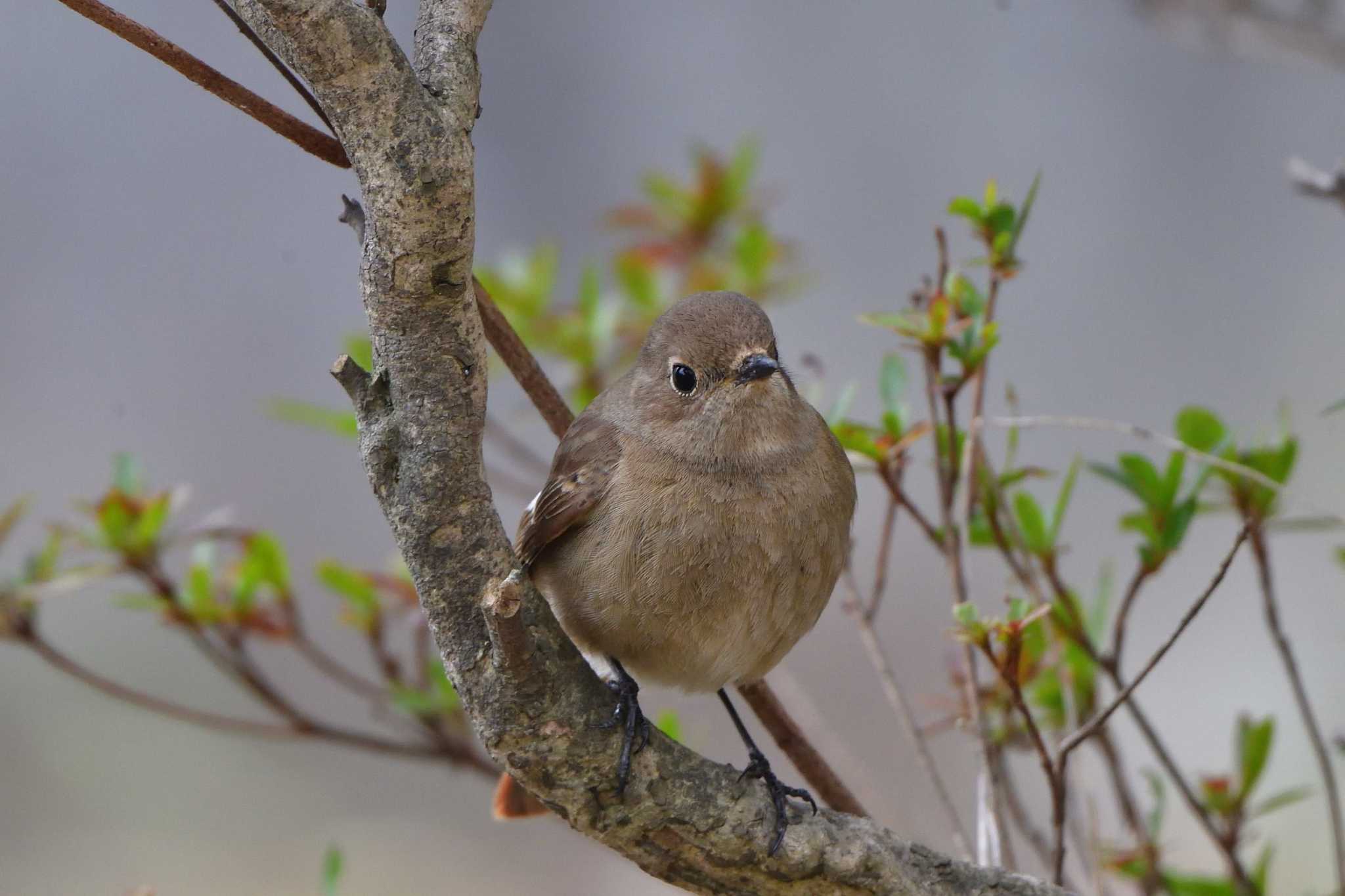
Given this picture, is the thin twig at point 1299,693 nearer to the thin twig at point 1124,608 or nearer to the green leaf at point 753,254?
the thin twig at point 1124,608

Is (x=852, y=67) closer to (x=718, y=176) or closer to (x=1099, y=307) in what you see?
(x=1099, y=307)

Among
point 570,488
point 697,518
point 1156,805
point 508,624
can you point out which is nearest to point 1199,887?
point 1156,805

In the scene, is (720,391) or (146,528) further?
(146,528)

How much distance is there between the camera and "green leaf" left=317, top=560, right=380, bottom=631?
133 inches

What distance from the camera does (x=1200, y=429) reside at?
279 centimetres

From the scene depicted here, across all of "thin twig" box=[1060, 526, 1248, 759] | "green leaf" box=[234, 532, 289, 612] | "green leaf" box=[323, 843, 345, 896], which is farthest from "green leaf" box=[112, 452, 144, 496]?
"thin twig" box=[1060, 526, 1248, 759]

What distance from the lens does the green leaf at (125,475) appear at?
3266mm

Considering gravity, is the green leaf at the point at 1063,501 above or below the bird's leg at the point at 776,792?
above

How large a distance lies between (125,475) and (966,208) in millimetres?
2009

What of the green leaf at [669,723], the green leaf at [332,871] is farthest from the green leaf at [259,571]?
the green leaf at [669,723]

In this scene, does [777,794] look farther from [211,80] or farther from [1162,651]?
[211,80]

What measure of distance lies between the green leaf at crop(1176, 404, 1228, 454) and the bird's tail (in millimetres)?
1476

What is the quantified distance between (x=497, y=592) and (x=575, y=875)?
5064mm

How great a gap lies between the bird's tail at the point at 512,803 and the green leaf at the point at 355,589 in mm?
763
